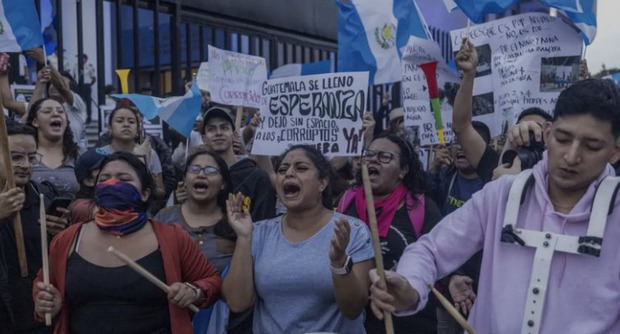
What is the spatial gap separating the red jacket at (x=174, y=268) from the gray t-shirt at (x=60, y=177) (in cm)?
138

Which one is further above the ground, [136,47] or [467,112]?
[136,47]

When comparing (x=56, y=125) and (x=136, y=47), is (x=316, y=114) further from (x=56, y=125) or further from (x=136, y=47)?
(x=136, y=47)

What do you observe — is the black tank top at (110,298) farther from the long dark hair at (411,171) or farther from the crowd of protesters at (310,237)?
the long dark hair at (411,171)

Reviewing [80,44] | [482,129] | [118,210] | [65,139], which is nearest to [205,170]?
[118,210]

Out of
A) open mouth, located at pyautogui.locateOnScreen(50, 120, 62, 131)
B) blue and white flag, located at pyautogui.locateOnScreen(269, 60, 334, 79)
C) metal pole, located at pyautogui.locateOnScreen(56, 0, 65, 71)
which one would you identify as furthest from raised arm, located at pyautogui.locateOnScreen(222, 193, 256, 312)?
metal pole, located at pyautogui.locateOnScreen(56, 0, 65, 71)

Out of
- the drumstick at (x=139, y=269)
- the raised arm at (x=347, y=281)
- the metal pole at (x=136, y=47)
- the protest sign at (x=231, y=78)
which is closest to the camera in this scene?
the raised arm at (x=347, y=281)

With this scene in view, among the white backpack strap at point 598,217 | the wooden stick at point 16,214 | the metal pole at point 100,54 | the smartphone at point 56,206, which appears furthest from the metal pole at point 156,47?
the white backpack strap at point 598,217

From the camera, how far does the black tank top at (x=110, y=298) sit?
3287mm

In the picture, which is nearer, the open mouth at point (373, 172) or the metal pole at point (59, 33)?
the open mouth at point (373, 172)

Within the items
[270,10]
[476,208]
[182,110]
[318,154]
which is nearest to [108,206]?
[318,154]

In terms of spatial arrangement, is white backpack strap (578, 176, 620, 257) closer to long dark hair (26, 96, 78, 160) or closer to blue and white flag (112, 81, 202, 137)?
long dark hair (26, 96, 78, 160)

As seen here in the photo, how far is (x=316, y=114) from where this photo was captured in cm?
493

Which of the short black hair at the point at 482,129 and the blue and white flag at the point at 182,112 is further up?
the blue and white flag at the point at 182,112

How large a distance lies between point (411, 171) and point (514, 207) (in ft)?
7.03
